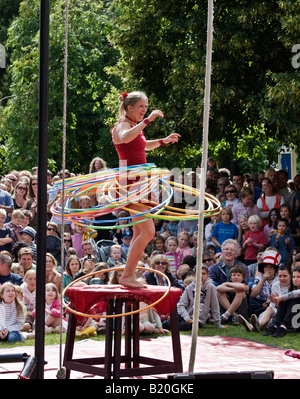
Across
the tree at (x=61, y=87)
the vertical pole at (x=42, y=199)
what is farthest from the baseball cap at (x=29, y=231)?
the tree at (x=61, y=87)

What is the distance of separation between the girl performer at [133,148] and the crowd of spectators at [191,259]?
189cm

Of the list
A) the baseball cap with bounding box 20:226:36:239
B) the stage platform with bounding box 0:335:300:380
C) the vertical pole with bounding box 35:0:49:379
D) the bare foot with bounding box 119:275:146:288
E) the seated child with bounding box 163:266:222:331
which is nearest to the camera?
the vertical pole with bounding box 35:0:49:379

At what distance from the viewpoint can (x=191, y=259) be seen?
8.53m

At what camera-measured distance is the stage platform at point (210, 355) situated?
5.28 m

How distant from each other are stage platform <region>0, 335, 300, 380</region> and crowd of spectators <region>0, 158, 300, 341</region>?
0.57 m

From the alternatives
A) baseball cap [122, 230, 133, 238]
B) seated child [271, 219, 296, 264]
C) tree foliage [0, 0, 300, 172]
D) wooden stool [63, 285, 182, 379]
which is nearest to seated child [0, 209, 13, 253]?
baseball cap [122, 230, 133, 238]

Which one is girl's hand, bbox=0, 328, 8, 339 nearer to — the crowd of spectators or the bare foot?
the crowd of spectators

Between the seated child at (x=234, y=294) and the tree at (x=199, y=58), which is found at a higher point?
the tree at (x=199, y=58)

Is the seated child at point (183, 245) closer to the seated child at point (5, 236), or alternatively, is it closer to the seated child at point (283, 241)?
the seated child at point (283, 241)

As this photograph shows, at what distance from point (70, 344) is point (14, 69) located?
13.5 metres

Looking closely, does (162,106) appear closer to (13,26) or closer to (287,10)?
(287,10)

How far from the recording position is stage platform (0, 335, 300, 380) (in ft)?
17.3

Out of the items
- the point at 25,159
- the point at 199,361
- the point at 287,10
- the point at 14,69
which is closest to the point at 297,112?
the point at 287,10

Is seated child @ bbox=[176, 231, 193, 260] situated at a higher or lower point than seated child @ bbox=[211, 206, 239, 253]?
lower
